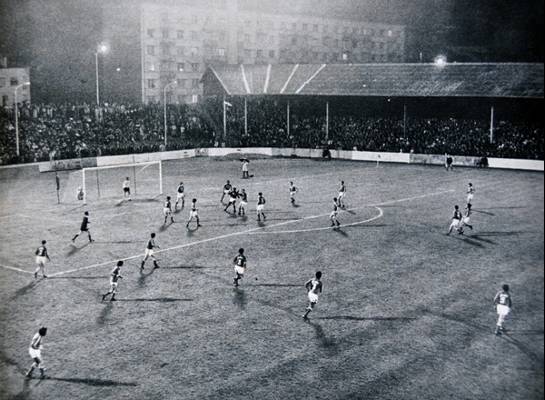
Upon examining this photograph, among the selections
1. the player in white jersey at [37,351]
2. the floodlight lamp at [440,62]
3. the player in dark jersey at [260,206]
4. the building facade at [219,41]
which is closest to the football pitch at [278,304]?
the player in white jersey at [37,351]

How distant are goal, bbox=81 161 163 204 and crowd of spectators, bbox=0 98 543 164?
5.65 m

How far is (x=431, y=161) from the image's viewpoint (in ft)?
174

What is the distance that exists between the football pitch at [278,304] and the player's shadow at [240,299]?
0.29ft

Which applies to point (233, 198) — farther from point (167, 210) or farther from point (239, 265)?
point (239, 265)

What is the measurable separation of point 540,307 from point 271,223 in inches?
981

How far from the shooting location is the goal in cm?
3623

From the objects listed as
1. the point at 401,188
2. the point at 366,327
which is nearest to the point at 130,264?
the point at 366,327

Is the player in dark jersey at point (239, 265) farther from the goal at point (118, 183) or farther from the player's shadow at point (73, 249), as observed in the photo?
the goal at point (118, 183)

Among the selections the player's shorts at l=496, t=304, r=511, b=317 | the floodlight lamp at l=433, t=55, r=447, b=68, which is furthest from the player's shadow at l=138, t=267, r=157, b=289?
the floodlight lamp at l=433, t=55, r=447, b=68

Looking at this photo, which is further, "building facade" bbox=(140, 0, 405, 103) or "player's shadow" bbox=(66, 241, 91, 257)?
"building facade" bbox=(140, 0, 405, 103)

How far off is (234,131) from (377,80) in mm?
16011

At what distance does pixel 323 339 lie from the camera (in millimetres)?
14586

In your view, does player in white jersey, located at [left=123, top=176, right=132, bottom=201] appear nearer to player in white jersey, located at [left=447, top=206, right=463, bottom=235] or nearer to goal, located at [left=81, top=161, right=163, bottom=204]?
goal, located at [left=81, top=161, right=163, bottom=204]

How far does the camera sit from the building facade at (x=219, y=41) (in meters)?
69.4
